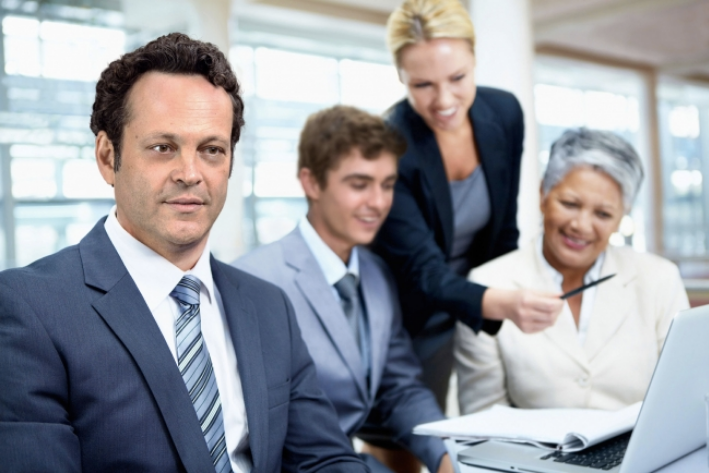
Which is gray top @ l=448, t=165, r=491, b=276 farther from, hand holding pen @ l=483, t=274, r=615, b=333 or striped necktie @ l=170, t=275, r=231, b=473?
A: striped necktie @ l=170, t=275, r=231, b=473

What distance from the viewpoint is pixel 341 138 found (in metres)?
2.23

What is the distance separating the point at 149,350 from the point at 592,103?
13022 mm

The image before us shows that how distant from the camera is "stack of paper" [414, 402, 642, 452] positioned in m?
1.33

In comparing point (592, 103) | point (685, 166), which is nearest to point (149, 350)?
point (592, 103)

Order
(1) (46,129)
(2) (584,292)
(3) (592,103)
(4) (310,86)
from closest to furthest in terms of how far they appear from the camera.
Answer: (2) (584,292) → (1) (46,129) → (4) (310,86) → (3) (592,103)

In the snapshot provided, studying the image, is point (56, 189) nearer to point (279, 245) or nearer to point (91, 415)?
point (279, 245)

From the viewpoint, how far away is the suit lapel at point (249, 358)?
1404 millimetres

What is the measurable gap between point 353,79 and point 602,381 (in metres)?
8.70

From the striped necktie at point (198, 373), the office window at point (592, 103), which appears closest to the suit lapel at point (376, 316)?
the striped necktie at point (198, 373)

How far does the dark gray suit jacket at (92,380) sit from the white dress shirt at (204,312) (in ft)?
0.10

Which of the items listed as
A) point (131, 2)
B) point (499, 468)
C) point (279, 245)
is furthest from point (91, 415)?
point (131, 2)

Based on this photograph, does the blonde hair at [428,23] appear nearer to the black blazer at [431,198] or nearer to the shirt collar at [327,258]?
the black blazer at [431,198]

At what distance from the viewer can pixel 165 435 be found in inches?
49.3

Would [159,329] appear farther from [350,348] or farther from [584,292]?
[584,292]
